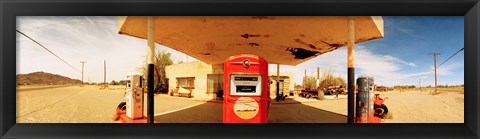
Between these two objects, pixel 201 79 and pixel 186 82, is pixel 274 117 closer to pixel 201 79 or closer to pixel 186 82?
pixel 201 79

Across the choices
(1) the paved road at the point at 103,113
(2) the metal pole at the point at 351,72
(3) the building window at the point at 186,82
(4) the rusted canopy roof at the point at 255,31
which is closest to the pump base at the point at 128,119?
(1) the paved road at the point at 103,113

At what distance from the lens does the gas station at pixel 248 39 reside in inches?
183

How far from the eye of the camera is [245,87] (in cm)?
467

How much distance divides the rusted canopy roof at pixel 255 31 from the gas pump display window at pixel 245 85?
4.99 ft

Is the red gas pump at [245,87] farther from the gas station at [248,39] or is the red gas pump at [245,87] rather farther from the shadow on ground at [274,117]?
the shadow on ground at [274,117]

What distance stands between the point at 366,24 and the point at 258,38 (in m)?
3.18

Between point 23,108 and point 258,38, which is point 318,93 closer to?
point 258,38

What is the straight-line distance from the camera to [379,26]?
6105mm

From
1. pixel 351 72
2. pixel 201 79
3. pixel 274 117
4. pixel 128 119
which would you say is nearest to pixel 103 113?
pixel 128 119

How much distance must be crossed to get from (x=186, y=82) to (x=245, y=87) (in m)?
14.2

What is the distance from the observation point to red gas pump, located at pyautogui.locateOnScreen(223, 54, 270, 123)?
4613mm
